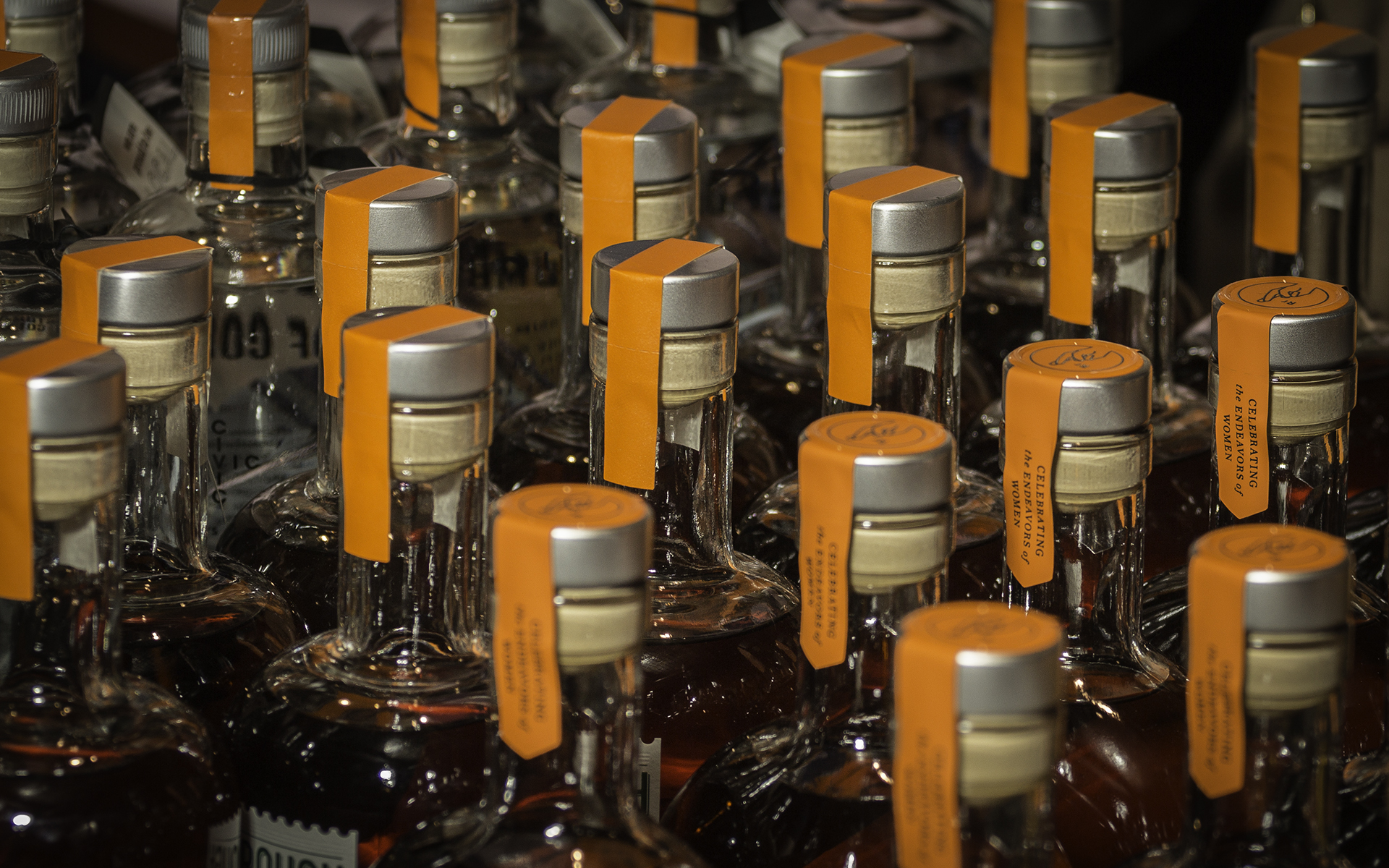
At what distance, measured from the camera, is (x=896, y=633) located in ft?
2.44

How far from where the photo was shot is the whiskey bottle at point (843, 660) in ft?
2.21

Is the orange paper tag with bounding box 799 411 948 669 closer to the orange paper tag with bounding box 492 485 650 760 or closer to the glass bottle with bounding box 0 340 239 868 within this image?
the orange paper tag with bounding box 492 485 650 760

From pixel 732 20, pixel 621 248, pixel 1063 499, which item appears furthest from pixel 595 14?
pixel 1063 499

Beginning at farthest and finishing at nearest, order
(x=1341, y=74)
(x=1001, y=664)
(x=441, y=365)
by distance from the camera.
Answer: (x=1341, y=74) → (x=441, y=365) → (x=1001, y=664)

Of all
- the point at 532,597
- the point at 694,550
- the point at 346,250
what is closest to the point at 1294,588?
the point at 532,597

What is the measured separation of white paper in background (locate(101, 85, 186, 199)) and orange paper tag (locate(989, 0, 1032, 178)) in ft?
1.81

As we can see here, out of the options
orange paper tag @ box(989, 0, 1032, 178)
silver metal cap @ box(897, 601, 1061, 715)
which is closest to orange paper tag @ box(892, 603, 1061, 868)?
silver metal cap @ box(897, 601, 1061, 715)

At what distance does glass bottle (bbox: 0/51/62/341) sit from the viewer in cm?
95

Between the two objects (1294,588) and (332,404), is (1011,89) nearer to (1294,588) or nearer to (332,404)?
(332,404)

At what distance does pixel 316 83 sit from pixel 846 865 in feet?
2.88

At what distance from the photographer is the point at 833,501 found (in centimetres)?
68

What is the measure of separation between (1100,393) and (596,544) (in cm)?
22

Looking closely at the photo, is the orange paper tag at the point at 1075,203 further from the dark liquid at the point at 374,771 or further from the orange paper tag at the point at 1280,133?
the dark liquid at the point at 374,771

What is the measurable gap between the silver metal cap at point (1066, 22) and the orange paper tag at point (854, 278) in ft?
1.11
